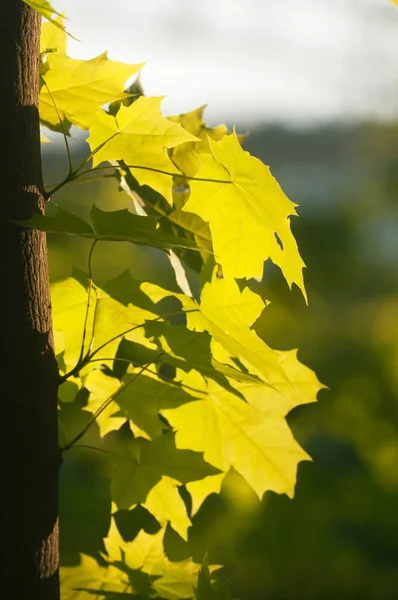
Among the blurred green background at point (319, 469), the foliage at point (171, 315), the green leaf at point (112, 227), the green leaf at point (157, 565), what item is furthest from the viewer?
the blurred green background at point (319, 469)

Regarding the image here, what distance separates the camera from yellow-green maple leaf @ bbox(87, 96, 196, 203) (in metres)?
0.77

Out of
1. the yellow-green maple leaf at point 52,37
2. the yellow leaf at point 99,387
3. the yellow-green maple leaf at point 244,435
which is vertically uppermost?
the yellow-green maple leaf at point 52,37

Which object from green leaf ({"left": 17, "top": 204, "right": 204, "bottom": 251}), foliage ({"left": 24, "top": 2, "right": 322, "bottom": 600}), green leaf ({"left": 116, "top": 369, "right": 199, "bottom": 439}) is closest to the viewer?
green leaf ({"left": 17, "top": 204, "right": 204, "bottom": 251})

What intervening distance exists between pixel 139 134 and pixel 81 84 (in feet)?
0.35

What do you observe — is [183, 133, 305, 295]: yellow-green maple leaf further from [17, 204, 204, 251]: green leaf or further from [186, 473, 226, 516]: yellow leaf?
[186, 473, 226, 516]: yellow leaf

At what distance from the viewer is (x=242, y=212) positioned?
0.83 m

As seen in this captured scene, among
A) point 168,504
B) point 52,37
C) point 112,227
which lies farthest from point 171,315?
point 52,37

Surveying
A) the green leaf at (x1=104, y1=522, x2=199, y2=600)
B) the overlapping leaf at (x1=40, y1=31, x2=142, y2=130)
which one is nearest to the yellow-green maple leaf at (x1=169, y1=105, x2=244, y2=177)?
the overlapping leaf at (x1=40, y1=31, x2=142, y2=130)

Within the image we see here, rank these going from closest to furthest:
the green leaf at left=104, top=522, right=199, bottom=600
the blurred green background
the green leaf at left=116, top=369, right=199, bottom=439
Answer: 1. the green leaf at left=116, top=369, right=199, bottom=439
2. the green leaf at left=104, top=522, right=199, bottom=600
3. the blurred green background

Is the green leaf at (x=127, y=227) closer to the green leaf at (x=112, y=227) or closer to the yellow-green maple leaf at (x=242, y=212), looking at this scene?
the green leaf at (x=112, y=227)

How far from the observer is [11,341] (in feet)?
2.12

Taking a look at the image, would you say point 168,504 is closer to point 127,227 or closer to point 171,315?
point 171,315

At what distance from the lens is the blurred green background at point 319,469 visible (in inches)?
132

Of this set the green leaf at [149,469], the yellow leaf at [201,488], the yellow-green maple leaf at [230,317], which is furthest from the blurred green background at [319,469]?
the yellow-green maple leaf at [230,317]
